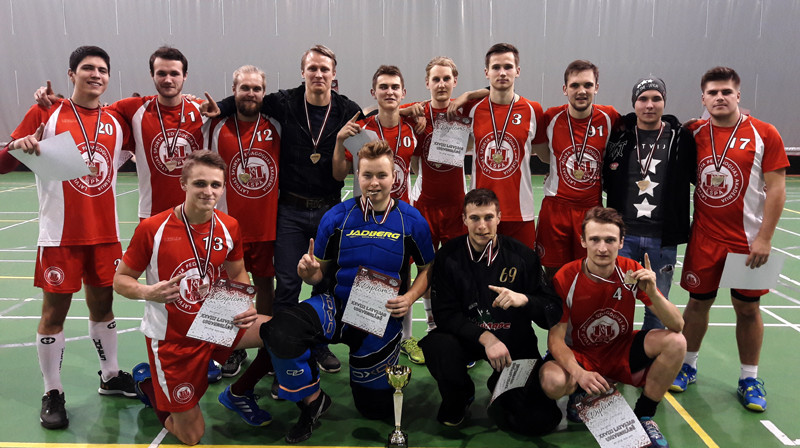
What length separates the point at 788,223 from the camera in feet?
33.2

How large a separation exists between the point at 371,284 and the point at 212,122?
5.82ft

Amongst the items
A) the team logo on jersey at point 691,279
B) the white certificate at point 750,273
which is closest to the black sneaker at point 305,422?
the team logo on jersey at point 691,279

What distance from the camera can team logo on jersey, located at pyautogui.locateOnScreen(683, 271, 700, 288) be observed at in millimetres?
4011

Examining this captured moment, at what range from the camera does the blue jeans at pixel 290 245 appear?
418cm

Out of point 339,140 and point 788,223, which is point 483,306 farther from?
point 788,223

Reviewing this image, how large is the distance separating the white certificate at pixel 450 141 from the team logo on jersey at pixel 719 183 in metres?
1.66

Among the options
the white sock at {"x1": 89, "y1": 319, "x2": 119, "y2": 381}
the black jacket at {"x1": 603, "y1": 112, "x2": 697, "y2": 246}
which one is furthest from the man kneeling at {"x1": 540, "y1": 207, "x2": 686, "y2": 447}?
the white sock at {"x1": 89, "y1": 319, "x2": 119, "y2": 381}

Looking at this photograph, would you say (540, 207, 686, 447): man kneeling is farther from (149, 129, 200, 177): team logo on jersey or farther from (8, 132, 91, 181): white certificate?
(8, 132, 91, 181): white certificate

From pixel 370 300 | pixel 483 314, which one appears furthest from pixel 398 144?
pixel 483 314

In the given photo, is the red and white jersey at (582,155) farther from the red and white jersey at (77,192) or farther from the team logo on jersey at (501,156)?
the red and white jersey at (77,192)

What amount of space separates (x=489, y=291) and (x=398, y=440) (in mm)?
1034

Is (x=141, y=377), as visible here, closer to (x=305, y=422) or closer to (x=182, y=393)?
(x=182, y=393)

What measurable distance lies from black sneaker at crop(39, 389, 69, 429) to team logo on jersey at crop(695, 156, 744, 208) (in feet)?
14.8

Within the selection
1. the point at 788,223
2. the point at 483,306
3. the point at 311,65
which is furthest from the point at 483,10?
the point at 483,306
